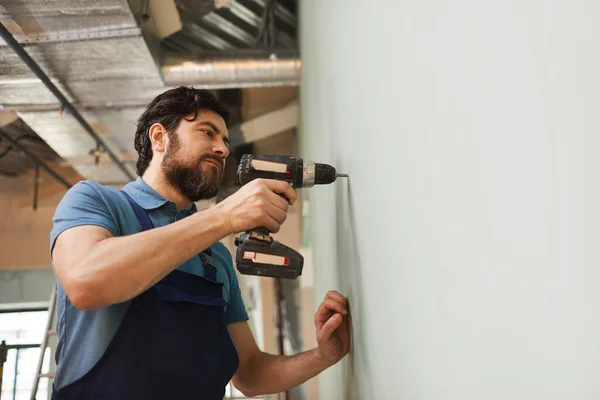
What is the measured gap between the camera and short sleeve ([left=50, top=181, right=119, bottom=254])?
3.38 ft

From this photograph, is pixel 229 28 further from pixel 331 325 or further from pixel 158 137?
pixel 331 325

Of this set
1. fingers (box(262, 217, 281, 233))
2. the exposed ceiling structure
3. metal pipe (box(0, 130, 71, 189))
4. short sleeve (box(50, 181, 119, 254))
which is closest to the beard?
short sleeve (box(50, 181, 119, 254))

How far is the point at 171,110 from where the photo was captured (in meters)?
1.44

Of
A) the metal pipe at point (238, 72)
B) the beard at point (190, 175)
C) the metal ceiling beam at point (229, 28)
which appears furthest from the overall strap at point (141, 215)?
the metal ceiling beam at point (229, 28)

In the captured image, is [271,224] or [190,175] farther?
[190,175]

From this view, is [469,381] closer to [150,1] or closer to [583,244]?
[583,244]

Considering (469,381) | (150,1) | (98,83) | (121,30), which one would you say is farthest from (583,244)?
(98,83)

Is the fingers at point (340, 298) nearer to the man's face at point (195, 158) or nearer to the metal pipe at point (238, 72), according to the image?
the man's face at point (195, 158)

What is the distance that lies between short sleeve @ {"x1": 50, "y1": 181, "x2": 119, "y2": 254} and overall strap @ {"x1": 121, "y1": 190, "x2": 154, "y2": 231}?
9 cm

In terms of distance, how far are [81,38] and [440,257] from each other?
2.58 metres

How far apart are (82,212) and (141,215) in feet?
0.65

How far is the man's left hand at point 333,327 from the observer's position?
1182 mm

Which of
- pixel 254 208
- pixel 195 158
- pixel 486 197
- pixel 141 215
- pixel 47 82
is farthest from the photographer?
pixel 47 82

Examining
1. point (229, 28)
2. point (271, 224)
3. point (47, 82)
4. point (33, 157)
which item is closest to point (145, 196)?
point (271, 224)
